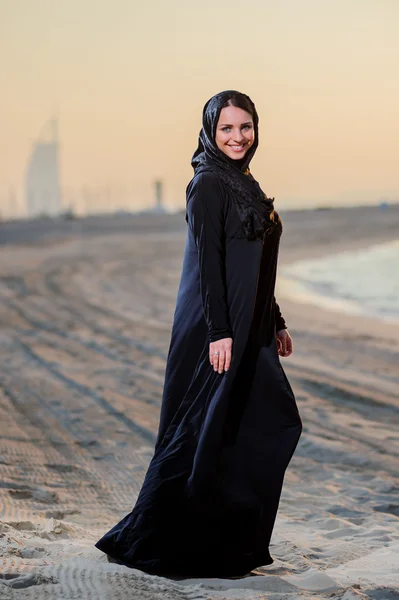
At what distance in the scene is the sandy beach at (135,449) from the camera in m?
3.04

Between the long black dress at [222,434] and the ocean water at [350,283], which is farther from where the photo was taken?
the ocean water at [350,283]

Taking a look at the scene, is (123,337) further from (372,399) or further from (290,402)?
(290,402)

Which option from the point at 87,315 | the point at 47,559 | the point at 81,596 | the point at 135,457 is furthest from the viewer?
the point at 87,315

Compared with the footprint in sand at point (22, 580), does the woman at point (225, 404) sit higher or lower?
higher

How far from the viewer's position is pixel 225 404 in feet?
10.1

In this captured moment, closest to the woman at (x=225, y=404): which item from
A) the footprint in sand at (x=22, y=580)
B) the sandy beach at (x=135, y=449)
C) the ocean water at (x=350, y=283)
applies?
the sandy beach at (x=135, y=449)

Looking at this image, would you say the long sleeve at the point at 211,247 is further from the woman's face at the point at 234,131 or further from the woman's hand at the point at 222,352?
the woman's face at the point at 234,131

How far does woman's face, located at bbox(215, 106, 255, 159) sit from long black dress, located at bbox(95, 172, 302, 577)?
0.14m

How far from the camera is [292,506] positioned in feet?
14.5

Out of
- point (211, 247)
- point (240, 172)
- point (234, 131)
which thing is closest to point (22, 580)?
point (211, 247)

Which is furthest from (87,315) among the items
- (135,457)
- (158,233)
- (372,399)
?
(158,233)

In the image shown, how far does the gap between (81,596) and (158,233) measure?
30.5 m

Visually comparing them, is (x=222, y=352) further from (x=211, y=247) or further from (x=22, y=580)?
(x=22, y=580)

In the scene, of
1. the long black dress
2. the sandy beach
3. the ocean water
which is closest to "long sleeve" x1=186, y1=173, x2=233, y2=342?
the long black dress
